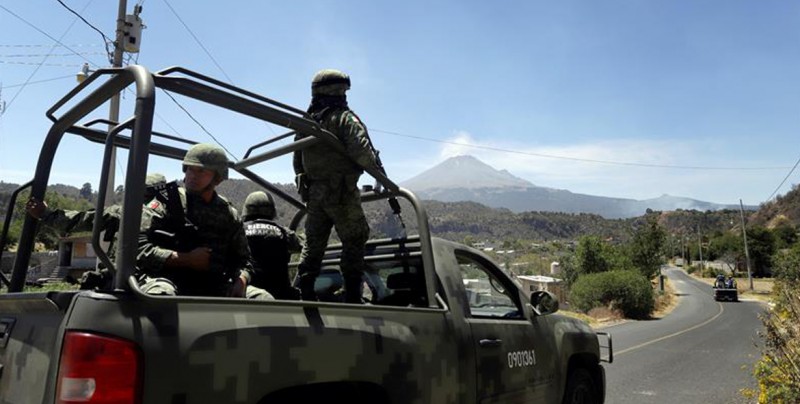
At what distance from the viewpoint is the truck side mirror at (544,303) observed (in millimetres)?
4191

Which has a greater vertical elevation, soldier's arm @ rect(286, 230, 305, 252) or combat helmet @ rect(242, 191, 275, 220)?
combat helmet @ rect(242, 191, 275, 220)

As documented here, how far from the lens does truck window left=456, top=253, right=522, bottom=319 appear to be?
3.98 meters

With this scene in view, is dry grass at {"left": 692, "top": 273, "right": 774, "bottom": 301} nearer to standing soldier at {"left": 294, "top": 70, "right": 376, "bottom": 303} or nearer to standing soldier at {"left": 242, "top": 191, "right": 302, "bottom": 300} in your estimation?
standing soldier at {"left": 294, "top": 70, "right": 376, "bottom": 303}

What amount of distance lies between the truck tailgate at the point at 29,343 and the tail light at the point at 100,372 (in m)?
0.12

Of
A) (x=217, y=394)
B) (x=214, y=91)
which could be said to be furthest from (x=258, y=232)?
(x=217, y=394)

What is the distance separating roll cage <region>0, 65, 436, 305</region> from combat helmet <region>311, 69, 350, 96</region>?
1.45 feet

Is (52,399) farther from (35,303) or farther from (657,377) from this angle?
(657,377)

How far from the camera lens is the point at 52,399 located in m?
1.92

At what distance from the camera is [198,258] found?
2811 millimetres

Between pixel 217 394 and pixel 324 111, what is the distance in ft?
7.26

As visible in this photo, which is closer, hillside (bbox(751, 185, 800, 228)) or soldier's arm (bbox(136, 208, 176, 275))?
soldier's arm (bbox(136, 208, 176, 275))

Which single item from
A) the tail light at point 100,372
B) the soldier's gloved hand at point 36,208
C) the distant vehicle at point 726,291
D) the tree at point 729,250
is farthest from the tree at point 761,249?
the tail light at point 100,372

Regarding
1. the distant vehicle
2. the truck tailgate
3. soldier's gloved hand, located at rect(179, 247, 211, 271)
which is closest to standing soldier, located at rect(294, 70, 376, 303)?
soldier's gloved hand, located at rect(179, 247, 211, 271)

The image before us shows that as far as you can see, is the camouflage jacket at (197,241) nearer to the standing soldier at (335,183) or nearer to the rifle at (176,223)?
the rifle at (176,223)
